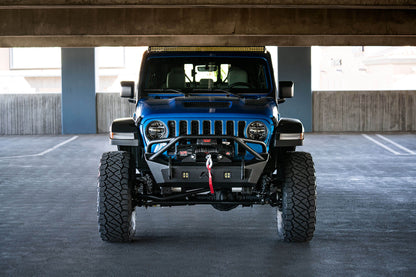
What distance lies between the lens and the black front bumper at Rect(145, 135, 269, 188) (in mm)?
7258

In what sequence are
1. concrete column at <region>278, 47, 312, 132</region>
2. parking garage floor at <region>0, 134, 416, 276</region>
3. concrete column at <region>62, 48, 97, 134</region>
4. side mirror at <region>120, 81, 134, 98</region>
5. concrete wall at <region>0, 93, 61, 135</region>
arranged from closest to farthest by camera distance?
parking garage floor at <region>0, 134, 416, 276</region>
side mirror at <region>120, 81, 134, 98</region>
concrete column at <region>278, 47, 312, 132</region>
concrete column at <region>62, 48, 97, 134</region>
concrete wall at <region>0, 93, 61, 135</region>

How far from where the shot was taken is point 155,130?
7578 mm

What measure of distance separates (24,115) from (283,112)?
10.4 metres

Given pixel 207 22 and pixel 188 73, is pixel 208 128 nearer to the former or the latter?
pixel 188 73

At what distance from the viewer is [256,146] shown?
7.51 metres

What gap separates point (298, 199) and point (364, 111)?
68.3 ft

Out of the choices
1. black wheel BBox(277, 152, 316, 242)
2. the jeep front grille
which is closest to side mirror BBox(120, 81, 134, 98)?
the jeep front grille

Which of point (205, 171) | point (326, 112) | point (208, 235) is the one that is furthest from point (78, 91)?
point (205, 171)

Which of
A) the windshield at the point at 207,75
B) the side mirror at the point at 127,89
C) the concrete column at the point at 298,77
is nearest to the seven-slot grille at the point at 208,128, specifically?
the windshield at the point at 207,75

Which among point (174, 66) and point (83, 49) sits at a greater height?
point (83, 49)

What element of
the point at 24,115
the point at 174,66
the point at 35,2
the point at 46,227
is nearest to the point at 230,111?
the point at 174,66

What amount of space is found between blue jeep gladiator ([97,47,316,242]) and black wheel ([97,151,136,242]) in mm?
11

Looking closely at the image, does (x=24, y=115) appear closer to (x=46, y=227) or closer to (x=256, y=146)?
(x=46, y=227)

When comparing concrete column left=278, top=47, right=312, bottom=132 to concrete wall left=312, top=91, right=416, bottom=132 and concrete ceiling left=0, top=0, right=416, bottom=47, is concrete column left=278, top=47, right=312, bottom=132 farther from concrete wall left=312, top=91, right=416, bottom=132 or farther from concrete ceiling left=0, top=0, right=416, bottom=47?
concrete ceiling left=0, top=0, right=416, bottom=47
